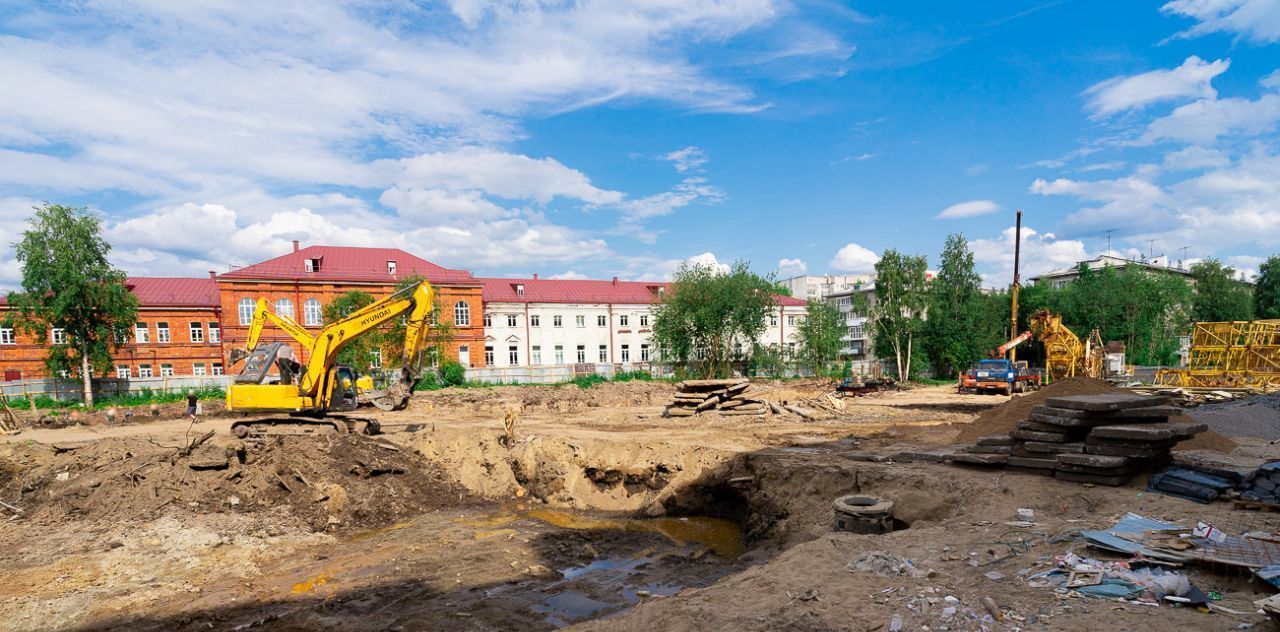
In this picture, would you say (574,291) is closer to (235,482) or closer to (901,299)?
(901,299)

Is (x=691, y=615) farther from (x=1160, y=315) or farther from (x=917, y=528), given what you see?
(x=1160, y=315)

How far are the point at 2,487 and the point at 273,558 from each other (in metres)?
7.26

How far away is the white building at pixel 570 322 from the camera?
44.8 meters

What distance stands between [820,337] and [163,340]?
148 ft

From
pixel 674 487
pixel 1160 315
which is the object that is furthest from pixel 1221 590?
pixel 1160 315

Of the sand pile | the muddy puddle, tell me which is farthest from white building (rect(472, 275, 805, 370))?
the muddy puddle

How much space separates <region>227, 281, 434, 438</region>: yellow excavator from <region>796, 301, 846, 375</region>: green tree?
110 ft

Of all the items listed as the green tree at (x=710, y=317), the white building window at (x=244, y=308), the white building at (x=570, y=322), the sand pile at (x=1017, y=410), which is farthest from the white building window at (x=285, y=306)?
the sand pile at (x=1017, y=410)

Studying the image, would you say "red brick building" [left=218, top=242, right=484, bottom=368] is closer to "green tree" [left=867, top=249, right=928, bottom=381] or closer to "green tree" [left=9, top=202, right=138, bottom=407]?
"green tree" [left=9, top=202, right=138, bottom=407]

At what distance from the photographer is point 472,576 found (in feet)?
27.5

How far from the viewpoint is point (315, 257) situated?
3966 centimetres

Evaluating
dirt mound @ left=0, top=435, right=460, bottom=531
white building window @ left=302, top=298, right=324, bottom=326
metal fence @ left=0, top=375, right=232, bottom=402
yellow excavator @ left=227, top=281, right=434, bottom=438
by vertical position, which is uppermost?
white building window @ left=302, top=298, right=324, bottom=326

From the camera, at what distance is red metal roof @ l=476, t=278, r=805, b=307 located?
151 feet

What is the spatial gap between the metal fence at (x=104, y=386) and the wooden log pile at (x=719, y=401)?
27.7 metres
